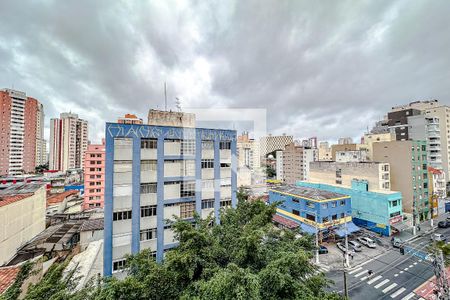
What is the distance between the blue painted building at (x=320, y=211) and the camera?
26.2m

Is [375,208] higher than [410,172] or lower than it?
lower

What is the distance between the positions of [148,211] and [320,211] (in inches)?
888

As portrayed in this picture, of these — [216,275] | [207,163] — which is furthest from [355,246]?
[216,275]

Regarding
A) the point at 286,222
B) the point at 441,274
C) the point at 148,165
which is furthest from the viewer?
the point at 286,222

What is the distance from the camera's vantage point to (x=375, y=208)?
94.5ft

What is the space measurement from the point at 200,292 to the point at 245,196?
7480 millimetres

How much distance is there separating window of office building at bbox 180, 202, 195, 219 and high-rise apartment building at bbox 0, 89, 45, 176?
2965 inches

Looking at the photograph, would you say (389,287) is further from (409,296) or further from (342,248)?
(342,248)

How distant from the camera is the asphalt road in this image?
54.1 ft

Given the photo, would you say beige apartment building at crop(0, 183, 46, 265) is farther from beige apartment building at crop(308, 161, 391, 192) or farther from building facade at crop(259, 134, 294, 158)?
building facade at crop(259, 134, 294, 158)

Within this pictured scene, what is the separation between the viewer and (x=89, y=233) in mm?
20469

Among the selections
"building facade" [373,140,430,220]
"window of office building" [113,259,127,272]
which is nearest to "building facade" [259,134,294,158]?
"building facade" [373,140,430,220]

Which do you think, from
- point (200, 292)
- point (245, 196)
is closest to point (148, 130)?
point (245, 196)

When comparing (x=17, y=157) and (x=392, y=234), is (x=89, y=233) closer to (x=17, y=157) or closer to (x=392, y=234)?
(x=392, y=234)
